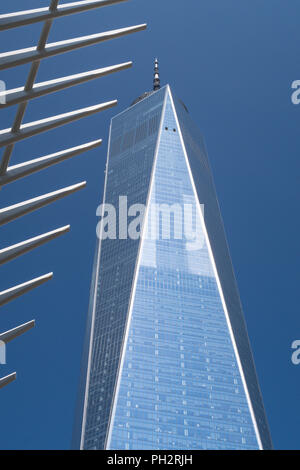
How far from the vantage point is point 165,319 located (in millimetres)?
109500

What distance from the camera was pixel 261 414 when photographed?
10588 centimetres

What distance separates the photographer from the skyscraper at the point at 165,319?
96.4 metres

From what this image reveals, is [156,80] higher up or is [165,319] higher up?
[156,80]

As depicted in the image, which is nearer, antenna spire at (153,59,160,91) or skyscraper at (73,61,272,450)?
skyscraper at (73,61,272,450)

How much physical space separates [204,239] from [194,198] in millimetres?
10606

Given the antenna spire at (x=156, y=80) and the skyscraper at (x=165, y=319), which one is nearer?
the skyscraper at (x=165, y=319)

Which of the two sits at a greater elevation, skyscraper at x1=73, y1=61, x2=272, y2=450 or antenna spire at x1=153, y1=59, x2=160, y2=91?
antenna spire at x1=153, y1=59, x2=160, y2=91

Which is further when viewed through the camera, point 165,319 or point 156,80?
point 156,80

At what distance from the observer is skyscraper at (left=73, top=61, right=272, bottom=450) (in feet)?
316

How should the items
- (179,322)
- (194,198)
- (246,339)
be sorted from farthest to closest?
(194,198) < (246,339) < (179,322)

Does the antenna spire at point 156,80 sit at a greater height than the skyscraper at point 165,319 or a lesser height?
greater
